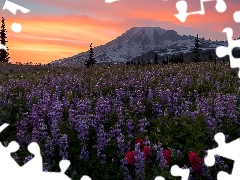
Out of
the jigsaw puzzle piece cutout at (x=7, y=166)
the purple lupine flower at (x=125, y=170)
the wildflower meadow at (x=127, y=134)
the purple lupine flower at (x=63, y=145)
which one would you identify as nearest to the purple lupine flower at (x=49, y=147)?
the wildflower meadow at (x=127, y=134)

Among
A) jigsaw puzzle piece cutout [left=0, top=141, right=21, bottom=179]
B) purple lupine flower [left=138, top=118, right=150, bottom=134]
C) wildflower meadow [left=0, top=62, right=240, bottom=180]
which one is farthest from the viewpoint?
purple lupine flower [left=138, top=118, right=150, bottom=134]

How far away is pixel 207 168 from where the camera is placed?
675 centimetres

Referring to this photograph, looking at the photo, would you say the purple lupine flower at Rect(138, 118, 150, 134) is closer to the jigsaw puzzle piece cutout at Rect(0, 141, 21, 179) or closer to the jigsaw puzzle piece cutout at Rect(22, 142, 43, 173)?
the jigsaw puzzle piece cutout at Rect(22, 142, 43, 173)

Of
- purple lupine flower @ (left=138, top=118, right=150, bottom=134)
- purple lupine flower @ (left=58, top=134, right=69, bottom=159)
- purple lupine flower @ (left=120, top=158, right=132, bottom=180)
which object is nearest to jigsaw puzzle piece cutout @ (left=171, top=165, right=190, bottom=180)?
purple lupine flower @ (left=120, top=158, right=132, bottom=180)

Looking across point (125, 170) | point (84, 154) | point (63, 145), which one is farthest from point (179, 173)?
point (63, 145)

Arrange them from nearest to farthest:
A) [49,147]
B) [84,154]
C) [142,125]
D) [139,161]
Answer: [139,161]
[84,154]
[49,147]
[142,125]

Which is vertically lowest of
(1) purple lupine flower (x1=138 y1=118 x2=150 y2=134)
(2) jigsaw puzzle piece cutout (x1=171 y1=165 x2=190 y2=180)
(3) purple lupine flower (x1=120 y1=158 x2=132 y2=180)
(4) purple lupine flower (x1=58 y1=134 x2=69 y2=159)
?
(3) purple lupine flower (x1=120 y1=158 x2=132 y2=180)

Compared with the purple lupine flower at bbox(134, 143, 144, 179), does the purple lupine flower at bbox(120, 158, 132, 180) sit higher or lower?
lower

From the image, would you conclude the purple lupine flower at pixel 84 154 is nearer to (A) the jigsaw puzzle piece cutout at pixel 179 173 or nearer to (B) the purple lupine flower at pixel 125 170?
(B) the purple lupine flower at pixel 125 170

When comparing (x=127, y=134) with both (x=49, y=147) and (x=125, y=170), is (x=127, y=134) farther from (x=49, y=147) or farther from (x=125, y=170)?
(x=49, y=147)

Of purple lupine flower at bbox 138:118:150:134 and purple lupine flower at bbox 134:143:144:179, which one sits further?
purple lupine flower at bbox 138:118:150:134

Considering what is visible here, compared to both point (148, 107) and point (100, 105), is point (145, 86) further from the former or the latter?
point (100, 105)

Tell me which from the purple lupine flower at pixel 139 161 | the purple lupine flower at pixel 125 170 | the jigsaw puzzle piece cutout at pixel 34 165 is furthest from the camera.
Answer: the purple lupine flower at pixel 125 170

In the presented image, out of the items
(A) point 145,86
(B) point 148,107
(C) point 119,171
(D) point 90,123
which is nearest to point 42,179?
(C) point 119,171
